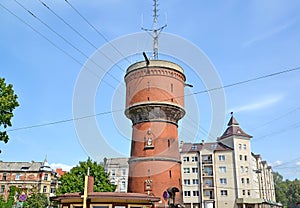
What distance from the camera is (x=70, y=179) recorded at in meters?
36.8

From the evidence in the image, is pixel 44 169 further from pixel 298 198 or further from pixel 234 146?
pixel 298 198

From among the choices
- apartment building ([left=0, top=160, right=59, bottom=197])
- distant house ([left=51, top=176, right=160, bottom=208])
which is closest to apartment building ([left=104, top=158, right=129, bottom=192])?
apartment building ([left=0, top=160, right=59, bottom=197])

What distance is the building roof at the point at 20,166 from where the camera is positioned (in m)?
63.2

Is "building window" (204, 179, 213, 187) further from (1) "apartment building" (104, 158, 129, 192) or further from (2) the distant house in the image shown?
(2) the distant house

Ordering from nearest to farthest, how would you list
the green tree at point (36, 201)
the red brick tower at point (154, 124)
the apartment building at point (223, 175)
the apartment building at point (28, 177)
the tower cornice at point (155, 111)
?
the red brick tower at point (154, 124), the tower cornice at point (155, 111), the green tree at point (36, 201), the apartment building at point (223, 175), the apartment building at point (28, 177)

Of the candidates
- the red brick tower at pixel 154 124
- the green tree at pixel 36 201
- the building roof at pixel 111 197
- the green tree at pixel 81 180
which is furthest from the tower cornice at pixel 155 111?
the green tree at pixel 36 201

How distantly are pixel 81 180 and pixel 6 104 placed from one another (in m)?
20.9

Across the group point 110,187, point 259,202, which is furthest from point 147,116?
point 259,202

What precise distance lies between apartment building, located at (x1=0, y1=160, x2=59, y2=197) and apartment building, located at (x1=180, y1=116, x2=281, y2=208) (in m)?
26.3

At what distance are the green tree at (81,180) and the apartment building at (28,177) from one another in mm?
26561

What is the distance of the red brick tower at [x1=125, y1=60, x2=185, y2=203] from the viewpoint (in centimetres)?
2833

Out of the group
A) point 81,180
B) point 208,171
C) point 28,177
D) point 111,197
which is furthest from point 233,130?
point 111,197

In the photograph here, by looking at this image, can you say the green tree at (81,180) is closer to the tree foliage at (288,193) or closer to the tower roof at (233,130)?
the tower roof at (233,130)

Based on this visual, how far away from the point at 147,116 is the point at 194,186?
34207mm
